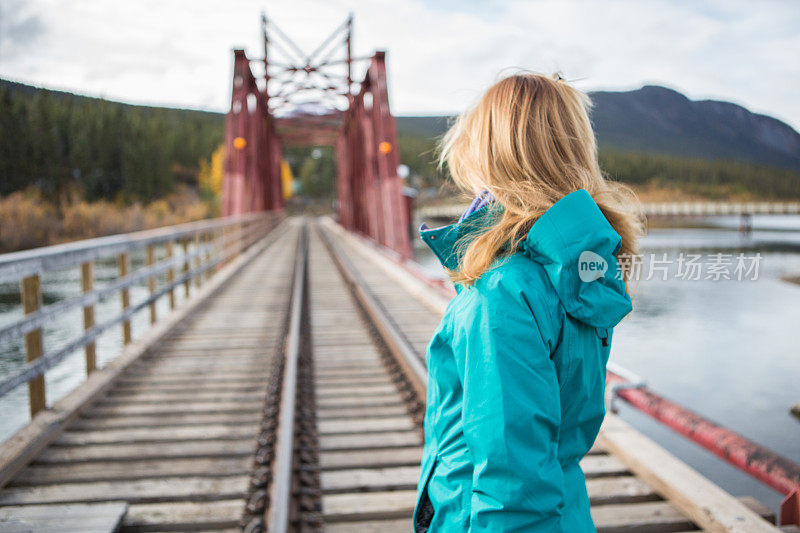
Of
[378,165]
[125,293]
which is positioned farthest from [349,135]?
[125,293]

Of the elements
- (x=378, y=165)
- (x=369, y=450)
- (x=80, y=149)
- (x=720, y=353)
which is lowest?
(x=720, y=353)

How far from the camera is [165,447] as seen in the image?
3.28 m

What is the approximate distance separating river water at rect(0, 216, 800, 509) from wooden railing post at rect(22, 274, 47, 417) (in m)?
1.78

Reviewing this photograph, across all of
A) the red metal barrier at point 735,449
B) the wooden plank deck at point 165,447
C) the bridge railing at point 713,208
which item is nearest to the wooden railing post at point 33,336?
the wooden plank deck at point 165,447

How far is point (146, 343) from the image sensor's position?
5.40 m

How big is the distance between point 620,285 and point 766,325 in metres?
16.7

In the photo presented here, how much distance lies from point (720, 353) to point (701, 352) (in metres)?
0.37

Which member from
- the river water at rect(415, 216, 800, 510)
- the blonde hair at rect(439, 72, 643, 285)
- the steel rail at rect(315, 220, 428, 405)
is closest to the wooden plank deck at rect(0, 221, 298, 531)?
the steel rail at rect(315, 220, 428, 405)

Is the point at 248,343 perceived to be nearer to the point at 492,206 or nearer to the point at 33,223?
the point at 492,206

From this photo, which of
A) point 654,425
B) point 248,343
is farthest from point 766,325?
point 248,343

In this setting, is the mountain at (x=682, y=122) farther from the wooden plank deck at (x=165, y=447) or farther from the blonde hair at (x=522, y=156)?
the wooden plank deck at (x=165, y=447)

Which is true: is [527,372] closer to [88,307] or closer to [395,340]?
[88,307]

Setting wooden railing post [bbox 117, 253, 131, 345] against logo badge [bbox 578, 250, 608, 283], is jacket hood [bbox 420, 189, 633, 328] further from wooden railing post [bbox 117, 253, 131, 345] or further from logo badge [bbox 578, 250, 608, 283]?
wooden railing post [bbox 117, 253, 131, 345]

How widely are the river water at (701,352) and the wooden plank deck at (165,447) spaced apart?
156 cm
